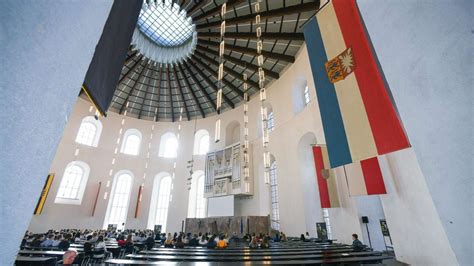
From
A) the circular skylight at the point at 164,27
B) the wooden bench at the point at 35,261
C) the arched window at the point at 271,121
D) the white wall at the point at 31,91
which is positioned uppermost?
the circular skylight at the point at 164,27

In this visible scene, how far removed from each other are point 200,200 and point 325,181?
40.7ft

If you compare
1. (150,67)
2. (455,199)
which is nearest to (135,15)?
(455,199)

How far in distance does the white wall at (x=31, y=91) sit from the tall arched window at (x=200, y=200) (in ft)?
57.3

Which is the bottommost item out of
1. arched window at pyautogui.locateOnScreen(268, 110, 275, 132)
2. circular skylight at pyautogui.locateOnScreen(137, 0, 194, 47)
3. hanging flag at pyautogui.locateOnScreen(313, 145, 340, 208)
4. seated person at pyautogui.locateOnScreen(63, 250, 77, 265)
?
seated person at pyautogui.locateOnScreen(63, 250, 77, 265)

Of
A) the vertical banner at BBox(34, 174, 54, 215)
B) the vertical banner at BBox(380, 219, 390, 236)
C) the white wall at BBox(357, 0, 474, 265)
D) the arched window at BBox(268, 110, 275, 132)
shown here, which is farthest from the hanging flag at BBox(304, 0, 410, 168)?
the vertical banner at BBox(34, 174, 54, 215)

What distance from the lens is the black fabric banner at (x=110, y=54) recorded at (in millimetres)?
2107

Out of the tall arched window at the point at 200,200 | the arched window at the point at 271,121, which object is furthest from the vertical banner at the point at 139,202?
the arched window at the point at 271,121

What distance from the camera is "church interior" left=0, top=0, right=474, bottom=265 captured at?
1059 millimetres

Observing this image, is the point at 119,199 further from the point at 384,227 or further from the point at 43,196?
the point at 384,227

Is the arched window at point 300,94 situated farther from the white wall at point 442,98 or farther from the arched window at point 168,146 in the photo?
the arched window at point 168,146

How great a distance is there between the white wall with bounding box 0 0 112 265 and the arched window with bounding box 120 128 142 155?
19.6 m

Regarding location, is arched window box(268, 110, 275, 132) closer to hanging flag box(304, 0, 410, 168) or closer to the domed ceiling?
the domed ceiling

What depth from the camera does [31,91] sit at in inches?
→ 37.5

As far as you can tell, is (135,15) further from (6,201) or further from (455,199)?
(455,199)
